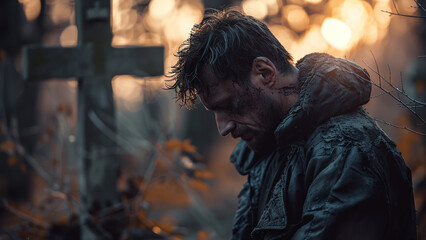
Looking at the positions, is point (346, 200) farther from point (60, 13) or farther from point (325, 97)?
point (60, 13)

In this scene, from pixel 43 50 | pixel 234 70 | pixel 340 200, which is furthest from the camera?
pixel 43 50

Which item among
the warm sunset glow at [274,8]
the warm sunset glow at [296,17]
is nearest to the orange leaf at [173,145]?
the warm sunset glow at [274,8]

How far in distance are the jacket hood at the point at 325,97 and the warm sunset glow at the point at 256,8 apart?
11.0 m

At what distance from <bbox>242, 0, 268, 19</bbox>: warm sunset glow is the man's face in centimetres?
1077

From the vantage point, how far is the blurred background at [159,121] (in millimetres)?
4613

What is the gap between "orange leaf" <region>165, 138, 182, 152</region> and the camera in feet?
16.1

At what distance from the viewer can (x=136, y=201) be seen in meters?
4.52

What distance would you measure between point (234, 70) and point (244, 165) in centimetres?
78

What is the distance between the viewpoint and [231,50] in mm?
2242

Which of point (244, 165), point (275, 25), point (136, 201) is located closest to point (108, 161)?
point (136, 201)

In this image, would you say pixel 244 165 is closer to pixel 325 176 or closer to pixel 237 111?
pixel 237 111

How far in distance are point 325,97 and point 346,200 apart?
19.1 inches

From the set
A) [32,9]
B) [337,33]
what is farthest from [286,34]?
[32,9]

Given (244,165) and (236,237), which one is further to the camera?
(244,165)
